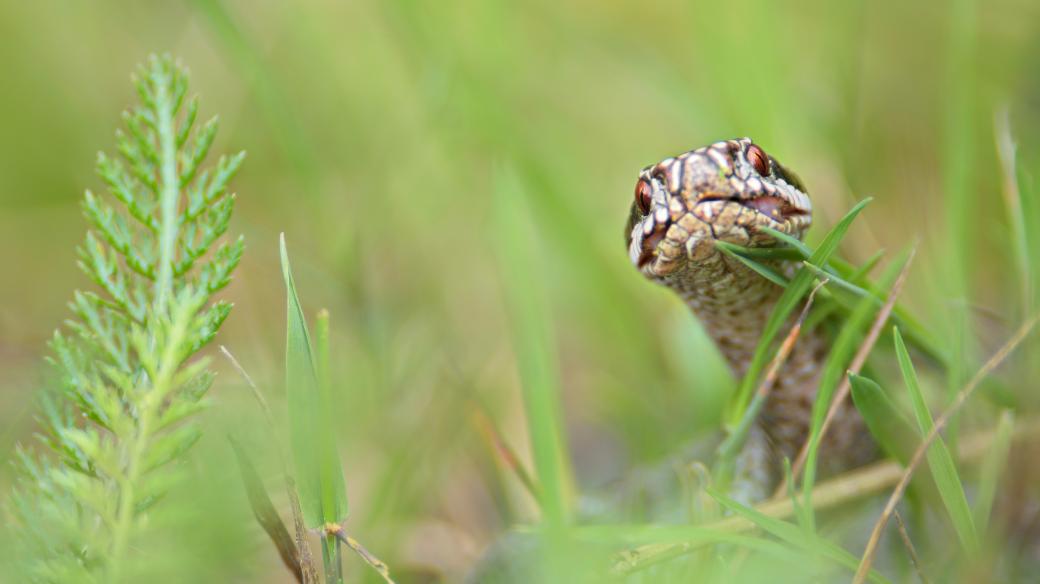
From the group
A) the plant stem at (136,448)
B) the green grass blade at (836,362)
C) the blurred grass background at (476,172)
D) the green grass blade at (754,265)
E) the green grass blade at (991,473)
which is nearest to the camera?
the plant stem at (136,448)

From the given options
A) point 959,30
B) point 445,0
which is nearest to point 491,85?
point 445,0

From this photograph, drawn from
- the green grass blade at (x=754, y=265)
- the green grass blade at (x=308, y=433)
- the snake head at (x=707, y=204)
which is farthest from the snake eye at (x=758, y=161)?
the green grass blade at (x=308, y=433)

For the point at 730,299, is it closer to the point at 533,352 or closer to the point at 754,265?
the point at 754,265

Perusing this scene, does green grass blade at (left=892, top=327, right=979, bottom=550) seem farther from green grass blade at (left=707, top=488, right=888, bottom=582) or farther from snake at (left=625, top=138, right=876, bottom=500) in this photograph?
snake at (left=625, top=138, right=876, bottom=500)

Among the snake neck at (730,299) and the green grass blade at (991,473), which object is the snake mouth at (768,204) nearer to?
the snake neck at (730,299)

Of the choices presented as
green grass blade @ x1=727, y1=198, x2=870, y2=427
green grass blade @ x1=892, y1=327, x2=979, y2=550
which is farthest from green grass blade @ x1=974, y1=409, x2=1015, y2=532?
green grass blade @ x1=727, y1=198, x2=870, y2=427

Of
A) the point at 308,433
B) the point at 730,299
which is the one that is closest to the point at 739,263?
the point at 730,299

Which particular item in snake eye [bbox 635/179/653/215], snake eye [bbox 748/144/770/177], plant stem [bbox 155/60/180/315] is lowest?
snake eye [bbox 748/144/770/177]
